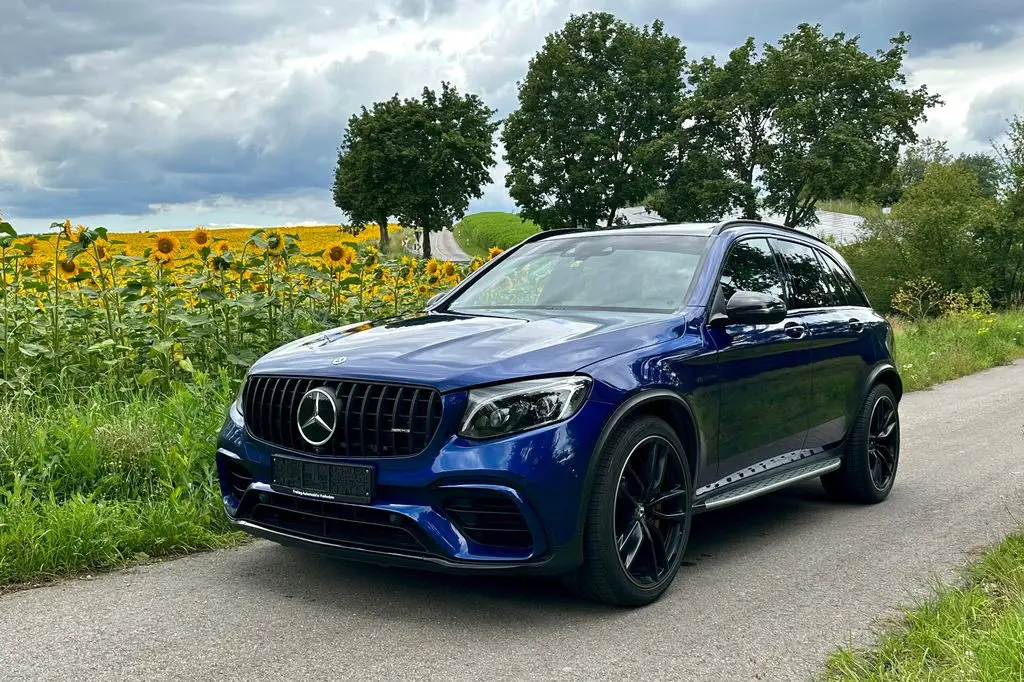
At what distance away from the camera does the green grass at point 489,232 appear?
78.6 metres

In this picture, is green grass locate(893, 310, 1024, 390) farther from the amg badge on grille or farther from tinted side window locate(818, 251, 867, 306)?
the amg badge on grille

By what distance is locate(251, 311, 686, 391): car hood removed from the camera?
13.4ft

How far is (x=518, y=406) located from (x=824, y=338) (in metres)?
2.75

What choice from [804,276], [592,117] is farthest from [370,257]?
[592,117]

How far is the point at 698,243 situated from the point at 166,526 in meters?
3.03

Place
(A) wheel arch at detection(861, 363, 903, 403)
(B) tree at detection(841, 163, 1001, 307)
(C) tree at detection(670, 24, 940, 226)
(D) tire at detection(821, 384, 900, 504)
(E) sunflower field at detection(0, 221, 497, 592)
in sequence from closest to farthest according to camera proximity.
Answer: (E) sunflower field at detection(0, 221, 497, 592), (D) tire at detection(821, 384, 900, 504), (A) wheel arch at detection(861, 363, 903, 403), (B) tree at detection(841, 163, 1001, 307), (C) tree at detection(670, 24, 940, 226)

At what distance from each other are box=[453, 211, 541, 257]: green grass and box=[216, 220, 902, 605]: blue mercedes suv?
2602 inches

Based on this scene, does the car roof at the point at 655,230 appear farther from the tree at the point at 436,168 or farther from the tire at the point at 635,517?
the tree at the point at 436,168

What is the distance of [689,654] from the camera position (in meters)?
3.88

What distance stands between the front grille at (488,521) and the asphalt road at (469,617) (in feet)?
1.22

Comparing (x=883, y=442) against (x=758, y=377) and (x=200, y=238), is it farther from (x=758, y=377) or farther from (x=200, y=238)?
(x=200, y=238)

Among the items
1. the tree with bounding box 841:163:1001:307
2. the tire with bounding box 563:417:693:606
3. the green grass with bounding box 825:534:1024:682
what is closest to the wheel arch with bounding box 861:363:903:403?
the green grass with bounding box 825:534:1024:682

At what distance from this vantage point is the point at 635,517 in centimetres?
434

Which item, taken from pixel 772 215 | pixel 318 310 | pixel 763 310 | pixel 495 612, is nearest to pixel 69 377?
A: pixel 318 310
